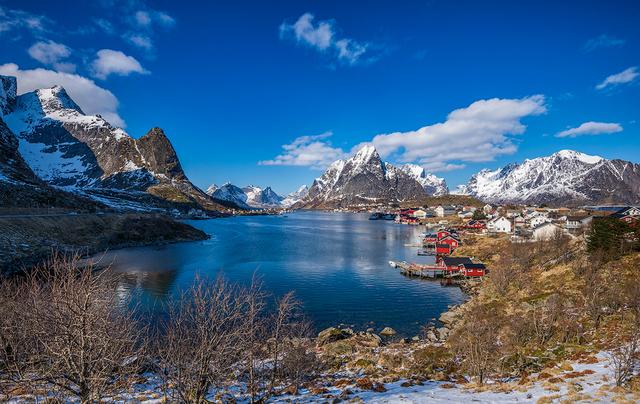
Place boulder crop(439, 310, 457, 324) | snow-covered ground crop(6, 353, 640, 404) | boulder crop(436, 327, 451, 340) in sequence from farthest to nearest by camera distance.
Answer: boulder crop(439, 310, 457, 324) → boulder crop(436, 327, 451, 340) → snow-covered ground crop(6, 353, 640, 404)

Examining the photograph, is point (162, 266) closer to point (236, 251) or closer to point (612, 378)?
point (236, 251)

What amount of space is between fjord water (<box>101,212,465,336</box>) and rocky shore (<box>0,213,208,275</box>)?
10.6 metres

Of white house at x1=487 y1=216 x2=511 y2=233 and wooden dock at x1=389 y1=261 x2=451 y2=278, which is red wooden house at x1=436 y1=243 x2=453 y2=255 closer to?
wooden dock at x1=389 y1=261 x2=451 y2=278

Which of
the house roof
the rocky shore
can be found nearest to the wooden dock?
the house roof

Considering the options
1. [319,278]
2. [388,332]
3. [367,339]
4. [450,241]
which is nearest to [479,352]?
[367,339]

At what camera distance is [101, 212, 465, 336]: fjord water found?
155 ft

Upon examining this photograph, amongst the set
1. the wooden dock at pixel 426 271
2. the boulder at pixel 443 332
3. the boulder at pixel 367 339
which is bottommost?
the boulder at pixel 367 339

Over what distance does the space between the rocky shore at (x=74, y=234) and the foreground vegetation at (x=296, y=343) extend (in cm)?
4071

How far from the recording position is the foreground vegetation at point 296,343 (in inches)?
526

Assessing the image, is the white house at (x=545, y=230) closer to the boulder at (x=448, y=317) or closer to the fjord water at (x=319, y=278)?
the fjord water at (x=319, y=278)

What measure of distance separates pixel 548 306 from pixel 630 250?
2190cm

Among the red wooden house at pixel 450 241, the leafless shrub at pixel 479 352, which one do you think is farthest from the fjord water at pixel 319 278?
the leafless shrub at pixel 479 352

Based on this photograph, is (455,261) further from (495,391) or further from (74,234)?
(74,234)

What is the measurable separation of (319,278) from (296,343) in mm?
34965
